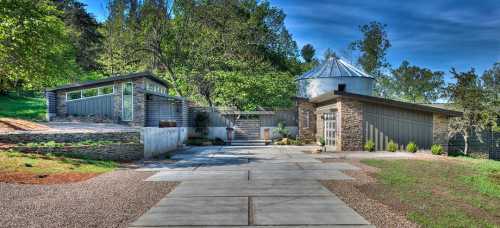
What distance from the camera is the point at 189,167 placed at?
1304 cm

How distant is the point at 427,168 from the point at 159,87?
2015 centimetres

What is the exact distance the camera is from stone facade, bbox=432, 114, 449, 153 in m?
19.2

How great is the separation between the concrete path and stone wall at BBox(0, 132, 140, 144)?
3.60 meters

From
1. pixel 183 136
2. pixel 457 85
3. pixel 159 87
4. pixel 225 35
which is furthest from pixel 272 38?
pixel 457 85

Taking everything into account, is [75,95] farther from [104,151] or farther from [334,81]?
[334,81]

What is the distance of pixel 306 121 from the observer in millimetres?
26141

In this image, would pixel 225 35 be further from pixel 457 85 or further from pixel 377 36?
pixel 377 36

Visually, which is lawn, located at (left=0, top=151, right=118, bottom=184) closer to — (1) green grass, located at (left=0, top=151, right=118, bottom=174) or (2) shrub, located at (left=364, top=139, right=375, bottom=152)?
(1) green grass, located at (left=0, top=151, right=118, bottom=174)

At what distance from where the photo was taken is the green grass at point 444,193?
611 centimetres

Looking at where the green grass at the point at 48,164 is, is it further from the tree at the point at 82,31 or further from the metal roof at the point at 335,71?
the tree at the point at 82,31

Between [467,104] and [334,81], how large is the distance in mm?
15327

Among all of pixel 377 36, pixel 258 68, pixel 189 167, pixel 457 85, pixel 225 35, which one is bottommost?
pixel 189 167

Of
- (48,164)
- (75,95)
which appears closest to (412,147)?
(48,164)

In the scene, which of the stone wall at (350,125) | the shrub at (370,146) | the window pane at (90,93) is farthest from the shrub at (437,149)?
the window pane at (90,93)
